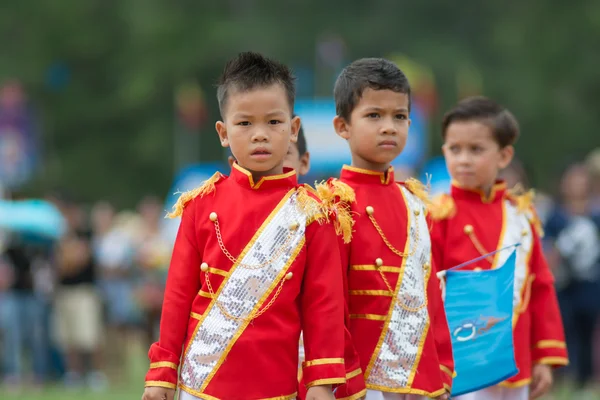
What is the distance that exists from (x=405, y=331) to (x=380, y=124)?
88 cm

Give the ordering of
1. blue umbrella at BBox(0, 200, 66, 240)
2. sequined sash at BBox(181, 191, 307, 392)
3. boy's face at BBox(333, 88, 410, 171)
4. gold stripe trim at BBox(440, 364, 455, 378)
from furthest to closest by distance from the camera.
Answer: blue umbrella at BBox(0, 200, 66, 240) → gold stripe trim at BBox(440, 364, 455, 378) → boy's face at BBox(333, 88, 410, 171) → sequined sash at BBox(181, 191, 307, 392)

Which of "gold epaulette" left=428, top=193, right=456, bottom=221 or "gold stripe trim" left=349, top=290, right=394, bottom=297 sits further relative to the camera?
"gold epaulette" left=428, top=193, right=456, bottom=221

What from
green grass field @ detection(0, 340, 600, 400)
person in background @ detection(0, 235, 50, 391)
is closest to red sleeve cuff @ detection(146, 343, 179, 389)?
green grass field @ detection(0, 340, 600, 400)

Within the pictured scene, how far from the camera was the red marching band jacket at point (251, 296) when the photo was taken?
447cm

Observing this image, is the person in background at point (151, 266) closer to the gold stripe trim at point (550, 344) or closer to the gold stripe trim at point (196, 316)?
the gold stripe trim at point (550, 344)

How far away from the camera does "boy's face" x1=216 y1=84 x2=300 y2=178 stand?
179 inches

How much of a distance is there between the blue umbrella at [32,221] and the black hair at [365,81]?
8.07 m

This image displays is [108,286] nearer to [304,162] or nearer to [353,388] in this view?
[304,162]

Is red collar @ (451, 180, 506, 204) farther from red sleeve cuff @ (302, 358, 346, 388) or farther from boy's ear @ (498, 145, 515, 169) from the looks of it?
red sleeve cuff @ (302, 358, 346, 388)

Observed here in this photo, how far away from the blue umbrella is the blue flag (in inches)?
312

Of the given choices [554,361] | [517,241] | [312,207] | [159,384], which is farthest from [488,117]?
[159,384]

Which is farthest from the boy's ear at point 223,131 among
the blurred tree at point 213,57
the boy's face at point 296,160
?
the blurred tree at point 213,57

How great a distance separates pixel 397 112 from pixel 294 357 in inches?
46.2

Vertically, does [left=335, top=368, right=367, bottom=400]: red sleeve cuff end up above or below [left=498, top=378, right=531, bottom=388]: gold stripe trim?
above
